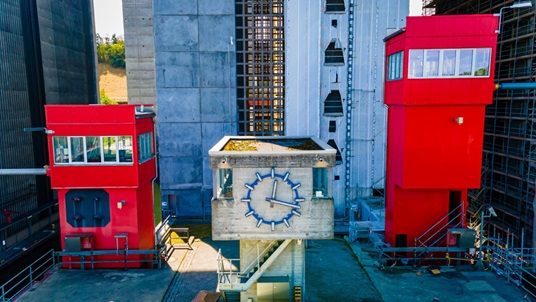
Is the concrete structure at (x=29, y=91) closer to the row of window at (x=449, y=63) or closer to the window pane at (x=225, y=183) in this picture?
the window pane at (x=225, y=183)

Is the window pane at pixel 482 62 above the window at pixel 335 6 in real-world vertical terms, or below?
below

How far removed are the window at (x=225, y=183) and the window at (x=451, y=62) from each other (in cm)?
977

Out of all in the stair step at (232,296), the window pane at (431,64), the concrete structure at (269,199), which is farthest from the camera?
the window pane at (431,64)

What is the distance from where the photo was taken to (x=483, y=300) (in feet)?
52.7

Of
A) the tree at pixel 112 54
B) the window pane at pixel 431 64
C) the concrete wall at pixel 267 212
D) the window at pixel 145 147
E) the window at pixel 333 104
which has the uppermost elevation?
the tree at pixel 112 54

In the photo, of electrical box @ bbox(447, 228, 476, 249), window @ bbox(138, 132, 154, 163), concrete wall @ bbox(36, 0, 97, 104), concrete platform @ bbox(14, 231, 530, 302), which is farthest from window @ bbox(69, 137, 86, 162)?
electrical box @ bbox(447, 228, 476, 249)

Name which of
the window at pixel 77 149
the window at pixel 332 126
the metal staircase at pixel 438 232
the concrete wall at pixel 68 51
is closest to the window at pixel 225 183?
the window at pixel 77 149

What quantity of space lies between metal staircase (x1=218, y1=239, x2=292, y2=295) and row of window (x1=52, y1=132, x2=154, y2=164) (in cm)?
760

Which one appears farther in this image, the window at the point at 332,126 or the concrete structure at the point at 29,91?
the window at the point at 332,126

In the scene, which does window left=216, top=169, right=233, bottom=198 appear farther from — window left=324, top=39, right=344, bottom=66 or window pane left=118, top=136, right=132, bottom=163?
window left=324, top=39, right=344, bottom=66

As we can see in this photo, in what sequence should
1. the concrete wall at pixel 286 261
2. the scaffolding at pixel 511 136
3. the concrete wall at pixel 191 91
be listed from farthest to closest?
1. the concrete wall at pixel 191 91
2. the scaffolding at pixel 511 136
3. the concrete wall at pixel 286 261

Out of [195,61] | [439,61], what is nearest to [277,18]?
[195,61]

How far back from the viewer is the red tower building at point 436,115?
61.0ft

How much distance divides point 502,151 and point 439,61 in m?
9.77
